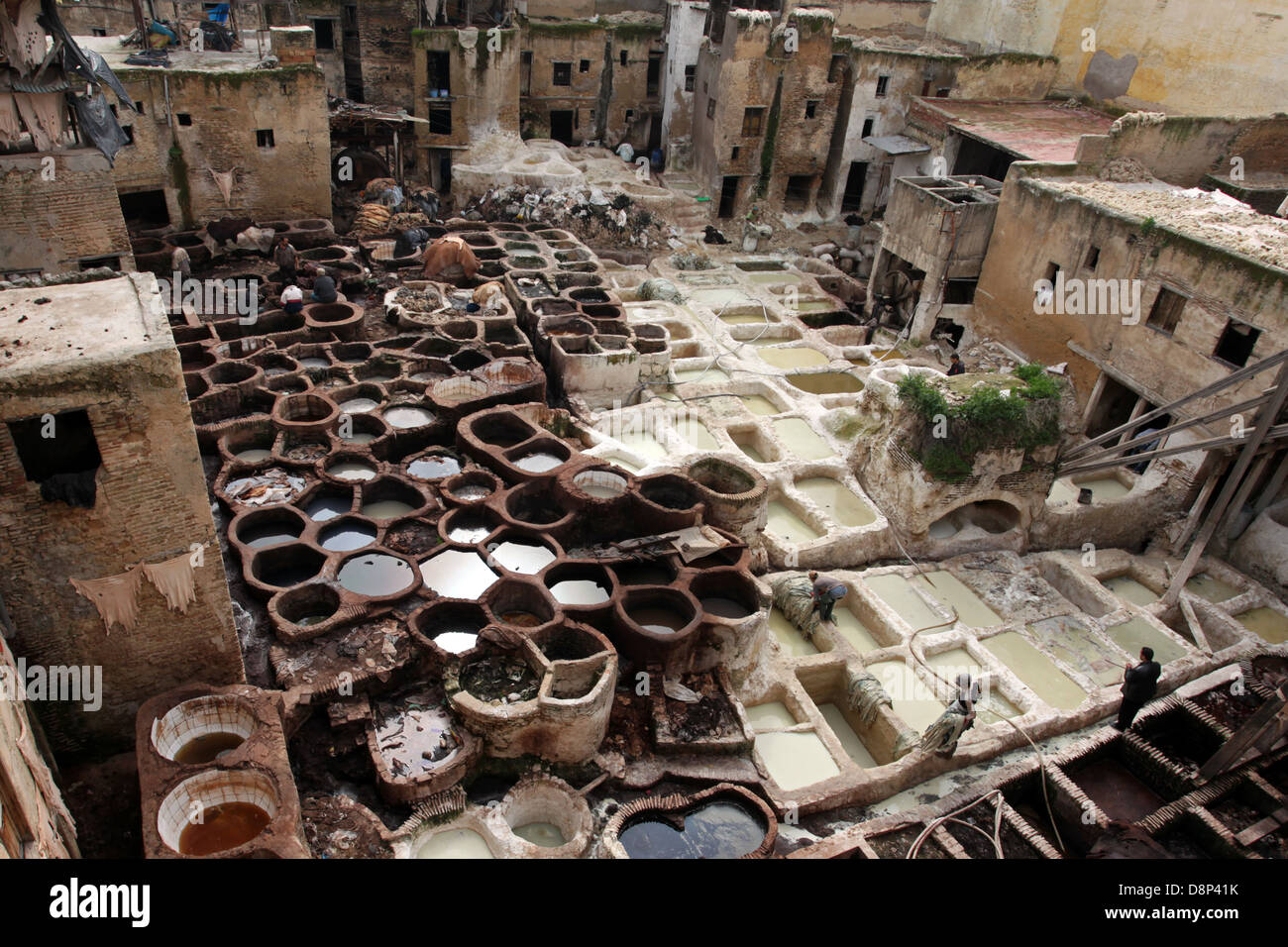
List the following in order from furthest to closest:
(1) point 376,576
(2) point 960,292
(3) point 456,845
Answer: (2) point 960,292 → (1) point 376,576 → (3) point 456,845

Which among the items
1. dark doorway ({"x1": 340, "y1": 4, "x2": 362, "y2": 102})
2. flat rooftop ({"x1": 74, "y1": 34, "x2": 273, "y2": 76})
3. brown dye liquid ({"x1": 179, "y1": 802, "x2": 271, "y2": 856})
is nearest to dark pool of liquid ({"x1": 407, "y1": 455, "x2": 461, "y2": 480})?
brown dye liquid ({"x1": 179, "y1": 802, "x2": 271, "y2": 856})

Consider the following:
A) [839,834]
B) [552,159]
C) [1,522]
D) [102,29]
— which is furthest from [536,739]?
[102,29]

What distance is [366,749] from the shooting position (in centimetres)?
1188

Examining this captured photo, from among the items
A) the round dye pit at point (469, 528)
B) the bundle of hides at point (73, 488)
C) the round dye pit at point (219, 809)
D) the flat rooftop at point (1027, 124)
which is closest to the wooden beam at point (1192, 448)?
the flat rooftop at point (1027, 124)

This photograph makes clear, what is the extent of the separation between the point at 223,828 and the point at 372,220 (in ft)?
62.4

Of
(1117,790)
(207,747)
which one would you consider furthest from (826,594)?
(207,747)

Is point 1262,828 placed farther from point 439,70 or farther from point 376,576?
point 439,70

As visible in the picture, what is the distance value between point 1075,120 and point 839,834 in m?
24.9

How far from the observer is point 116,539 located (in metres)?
9.80

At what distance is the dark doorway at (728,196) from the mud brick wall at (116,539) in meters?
23.4

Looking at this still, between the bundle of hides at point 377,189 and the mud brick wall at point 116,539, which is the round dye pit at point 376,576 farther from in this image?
the bundle of hides at point 377,189

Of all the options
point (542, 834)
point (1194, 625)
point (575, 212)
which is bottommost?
point (542, 834)

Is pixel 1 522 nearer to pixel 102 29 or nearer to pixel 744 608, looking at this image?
pixel 744 608

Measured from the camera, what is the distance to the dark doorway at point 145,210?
2280cm
